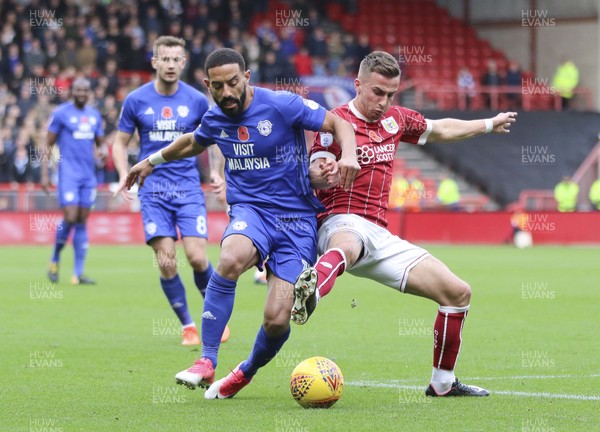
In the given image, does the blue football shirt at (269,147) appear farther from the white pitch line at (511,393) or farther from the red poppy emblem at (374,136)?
the white pitch line at (511,393)

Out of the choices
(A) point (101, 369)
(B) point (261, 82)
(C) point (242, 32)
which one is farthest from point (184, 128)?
(C) point (242, 32)

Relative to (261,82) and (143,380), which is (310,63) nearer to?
(261,82)

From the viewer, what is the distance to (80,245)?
16219mm

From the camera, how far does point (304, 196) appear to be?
745cm

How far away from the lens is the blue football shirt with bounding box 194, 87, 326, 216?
24.0ft

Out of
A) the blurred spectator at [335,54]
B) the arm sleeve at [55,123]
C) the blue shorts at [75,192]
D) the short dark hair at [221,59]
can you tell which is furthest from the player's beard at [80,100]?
the blurred spectator at [335,54]

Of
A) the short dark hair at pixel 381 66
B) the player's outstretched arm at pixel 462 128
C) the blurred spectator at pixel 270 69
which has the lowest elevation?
the blurred spectator at pixel 270 69

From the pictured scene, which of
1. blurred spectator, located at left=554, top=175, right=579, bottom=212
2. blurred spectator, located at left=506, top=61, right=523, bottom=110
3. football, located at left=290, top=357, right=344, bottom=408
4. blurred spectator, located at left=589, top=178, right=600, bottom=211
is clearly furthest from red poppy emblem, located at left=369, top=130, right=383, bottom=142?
blurred spectator, located at left=506, top=61, right=523, bottom=110

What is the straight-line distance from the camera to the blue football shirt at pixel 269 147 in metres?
7.33

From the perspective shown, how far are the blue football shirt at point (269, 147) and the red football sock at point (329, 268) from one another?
0.51 m

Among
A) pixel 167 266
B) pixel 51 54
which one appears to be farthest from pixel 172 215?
pixel 51 54

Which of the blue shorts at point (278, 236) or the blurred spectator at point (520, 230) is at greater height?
the blue shorts at point (278, 236)

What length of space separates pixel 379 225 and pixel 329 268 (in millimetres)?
743

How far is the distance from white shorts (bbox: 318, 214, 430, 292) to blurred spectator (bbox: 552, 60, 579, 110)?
30230mm
